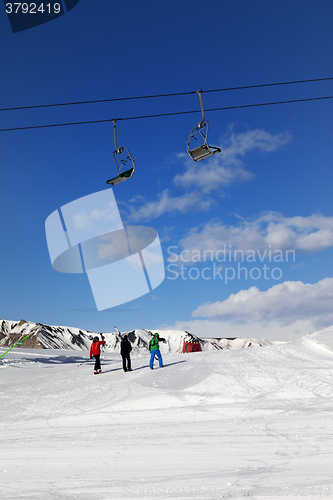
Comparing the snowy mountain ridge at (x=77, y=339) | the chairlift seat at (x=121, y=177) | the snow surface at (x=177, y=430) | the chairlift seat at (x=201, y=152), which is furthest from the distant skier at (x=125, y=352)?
the snowy mountain ridge at (x=77, y=339)

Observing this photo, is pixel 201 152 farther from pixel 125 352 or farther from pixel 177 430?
pixel 125 352

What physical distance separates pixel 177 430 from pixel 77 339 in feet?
193

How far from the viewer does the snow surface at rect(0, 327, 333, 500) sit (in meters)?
4.57

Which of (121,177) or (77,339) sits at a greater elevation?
(121,177)

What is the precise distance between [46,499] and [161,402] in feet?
18.9

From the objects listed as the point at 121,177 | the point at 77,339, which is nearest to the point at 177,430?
the point at 121,177

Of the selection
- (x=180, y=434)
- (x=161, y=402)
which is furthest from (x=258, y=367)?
(x=180, y=434)

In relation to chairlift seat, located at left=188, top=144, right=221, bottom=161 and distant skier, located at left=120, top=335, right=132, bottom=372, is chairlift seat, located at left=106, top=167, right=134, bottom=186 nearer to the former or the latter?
chairlift seat, located at left=188, top=144, right=221, bottom=161

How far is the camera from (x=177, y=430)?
23.4 ft

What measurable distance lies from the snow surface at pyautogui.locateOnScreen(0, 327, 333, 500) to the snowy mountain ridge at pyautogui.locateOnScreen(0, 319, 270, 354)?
1677 inches

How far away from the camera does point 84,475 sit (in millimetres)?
4934

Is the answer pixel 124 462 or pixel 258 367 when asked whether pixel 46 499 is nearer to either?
pixel 124 462

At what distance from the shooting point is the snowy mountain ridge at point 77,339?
2213 inches

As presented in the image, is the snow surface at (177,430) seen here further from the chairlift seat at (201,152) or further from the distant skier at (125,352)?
the chairlift seat at (201,152)
